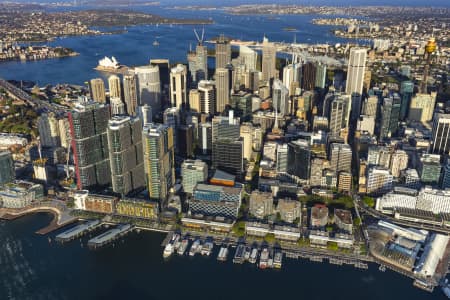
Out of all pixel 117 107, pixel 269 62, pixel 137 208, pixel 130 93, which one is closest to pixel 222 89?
pixel 130 93

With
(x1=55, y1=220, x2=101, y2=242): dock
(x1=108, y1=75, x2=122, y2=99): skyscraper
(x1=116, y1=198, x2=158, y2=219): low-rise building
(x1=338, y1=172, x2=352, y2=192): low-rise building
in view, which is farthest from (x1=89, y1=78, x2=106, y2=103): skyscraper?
(x1=338, y1=172, x2=352, y2=192): low-rise building

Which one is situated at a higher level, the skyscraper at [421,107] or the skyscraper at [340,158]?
the skyscraper at [421,107]

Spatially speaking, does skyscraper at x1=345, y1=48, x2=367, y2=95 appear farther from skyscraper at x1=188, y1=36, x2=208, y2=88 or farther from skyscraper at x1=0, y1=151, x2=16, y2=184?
skyscraper at x1=0, y1=151, x2=16, y2=184

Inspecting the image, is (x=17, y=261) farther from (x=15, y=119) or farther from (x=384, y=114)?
(x=384, y=114)

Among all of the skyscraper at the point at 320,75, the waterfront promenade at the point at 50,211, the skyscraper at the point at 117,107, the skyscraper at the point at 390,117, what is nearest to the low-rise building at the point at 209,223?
the waterfront promenade at the point at 50,211

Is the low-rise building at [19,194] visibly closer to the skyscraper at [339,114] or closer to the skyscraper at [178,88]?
the skyscraper at [178,88]

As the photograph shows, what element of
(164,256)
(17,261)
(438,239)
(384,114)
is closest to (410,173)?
(438,239)
